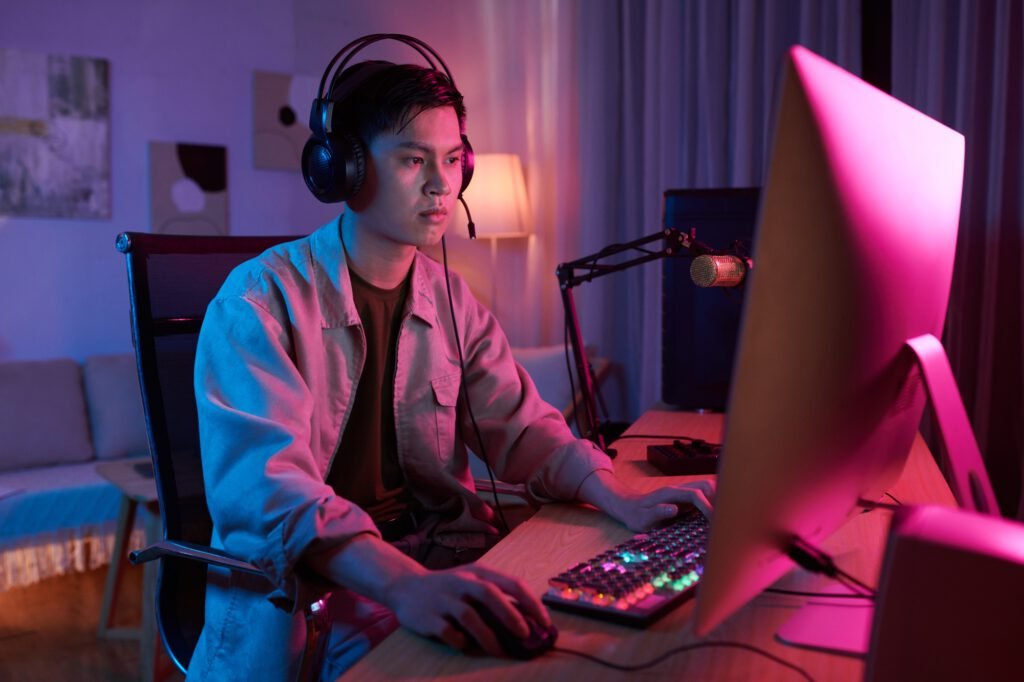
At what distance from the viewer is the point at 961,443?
2.38 ft

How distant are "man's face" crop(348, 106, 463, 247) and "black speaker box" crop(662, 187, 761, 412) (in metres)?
0.76

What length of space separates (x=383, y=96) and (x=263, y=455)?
553mm

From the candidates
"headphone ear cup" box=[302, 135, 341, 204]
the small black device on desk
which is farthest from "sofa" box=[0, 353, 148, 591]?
the small black device on desk

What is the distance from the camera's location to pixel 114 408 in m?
3.24

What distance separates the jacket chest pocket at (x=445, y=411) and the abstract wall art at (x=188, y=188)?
246 cm

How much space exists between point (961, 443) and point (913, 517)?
0.25m

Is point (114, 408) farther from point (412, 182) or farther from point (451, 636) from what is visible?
point (451, 636)

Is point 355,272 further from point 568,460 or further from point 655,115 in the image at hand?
Answer: point 655,115

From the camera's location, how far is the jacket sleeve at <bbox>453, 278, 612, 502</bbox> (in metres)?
1.24

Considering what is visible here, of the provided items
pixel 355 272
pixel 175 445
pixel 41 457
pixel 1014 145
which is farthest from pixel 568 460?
pixel 41 457

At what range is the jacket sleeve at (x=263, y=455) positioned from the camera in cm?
87

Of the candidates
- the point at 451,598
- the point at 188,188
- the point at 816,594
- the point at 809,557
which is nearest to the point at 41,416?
the point at 188,188

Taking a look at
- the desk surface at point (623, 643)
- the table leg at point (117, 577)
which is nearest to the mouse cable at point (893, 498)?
the desk surface at point (623, 643)

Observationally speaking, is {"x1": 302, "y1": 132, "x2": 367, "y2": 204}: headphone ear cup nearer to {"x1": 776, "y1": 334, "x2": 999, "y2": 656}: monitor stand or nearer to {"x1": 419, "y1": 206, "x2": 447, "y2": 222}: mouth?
{"x1": 419, "y1": 206, "x2": 447, "y2": 222}: mouth
